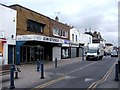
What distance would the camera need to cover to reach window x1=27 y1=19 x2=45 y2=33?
33.2 metres

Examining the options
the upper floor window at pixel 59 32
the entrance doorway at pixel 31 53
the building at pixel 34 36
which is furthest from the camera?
the upper floor window at pixel 59 32

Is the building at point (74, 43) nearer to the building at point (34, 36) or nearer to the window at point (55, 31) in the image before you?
the window at point (55, 31)

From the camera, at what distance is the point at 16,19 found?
29.7 m

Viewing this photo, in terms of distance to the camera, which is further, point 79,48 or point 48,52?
point 79,48

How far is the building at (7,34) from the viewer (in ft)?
87.5

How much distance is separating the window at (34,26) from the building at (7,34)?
3.98m

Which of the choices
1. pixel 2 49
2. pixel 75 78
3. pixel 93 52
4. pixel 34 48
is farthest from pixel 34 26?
pixel 75 78

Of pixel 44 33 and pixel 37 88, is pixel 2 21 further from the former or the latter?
pixel 37 88

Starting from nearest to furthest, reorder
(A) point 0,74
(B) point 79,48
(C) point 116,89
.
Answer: (C) point 116,89 < (A) point 0,74 < (B) point 79,48

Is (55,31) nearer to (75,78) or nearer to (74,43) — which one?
(74,43)

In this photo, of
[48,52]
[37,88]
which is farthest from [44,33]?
[37,88]

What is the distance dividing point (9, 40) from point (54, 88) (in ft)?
55.1

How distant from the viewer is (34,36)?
29016 mm

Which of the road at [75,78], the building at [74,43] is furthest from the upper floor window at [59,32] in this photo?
the road at [75,78]
